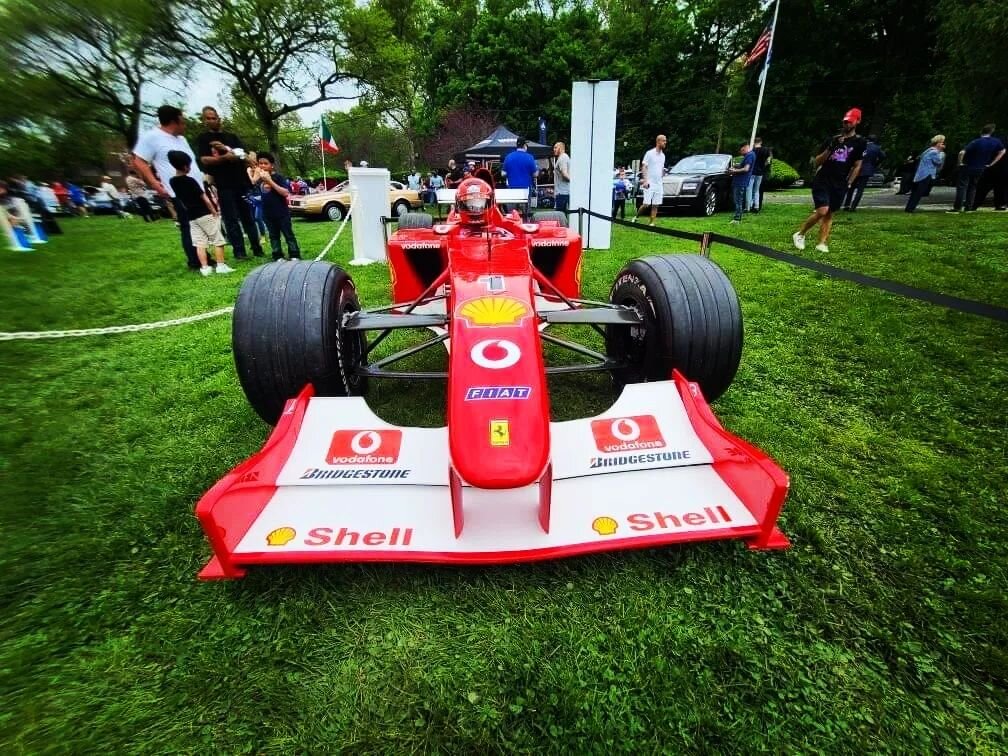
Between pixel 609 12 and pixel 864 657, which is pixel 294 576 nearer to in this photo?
pixel 864 657

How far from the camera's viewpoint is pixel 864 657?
156 cm

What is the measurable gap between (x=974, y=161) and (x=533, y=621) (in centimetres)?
1389

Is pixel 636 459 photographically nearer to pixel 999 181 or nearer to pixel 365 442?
pixel 365 442

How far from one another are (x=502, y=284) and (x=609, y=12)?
49.9 meters

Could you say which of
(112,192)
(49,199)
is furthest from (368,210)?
(112,192)

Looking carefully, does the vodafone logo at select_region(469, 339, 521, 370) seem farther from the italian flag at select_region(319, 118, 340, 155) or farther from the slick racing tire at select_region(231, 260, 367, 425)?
the italian flag at select_region(319, 118, 340, 155)

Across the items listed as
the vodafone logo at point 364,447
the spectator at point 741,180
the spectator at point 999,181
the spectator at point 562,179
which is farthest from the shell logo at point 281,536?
the spectator at point 999,181

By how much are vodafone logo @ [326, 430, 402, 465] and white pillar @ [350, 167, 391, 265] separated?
247 inches

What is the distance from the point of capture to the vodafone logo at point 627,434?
84.2 inches

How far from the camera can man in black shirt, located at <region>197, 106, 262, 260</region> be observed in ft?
22.4

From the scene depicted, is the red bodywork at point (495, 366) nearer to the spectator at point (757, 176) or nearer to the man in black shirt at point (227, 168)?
the man in black shirt at point (227, 168)

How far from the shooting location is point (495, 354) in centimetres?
207

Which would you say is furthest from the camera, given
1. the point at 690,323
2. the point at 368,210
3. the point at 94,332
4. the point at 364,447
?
the point at 368,210

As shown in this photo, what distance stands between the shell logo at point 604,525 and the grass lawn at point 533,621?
9.0 inches
